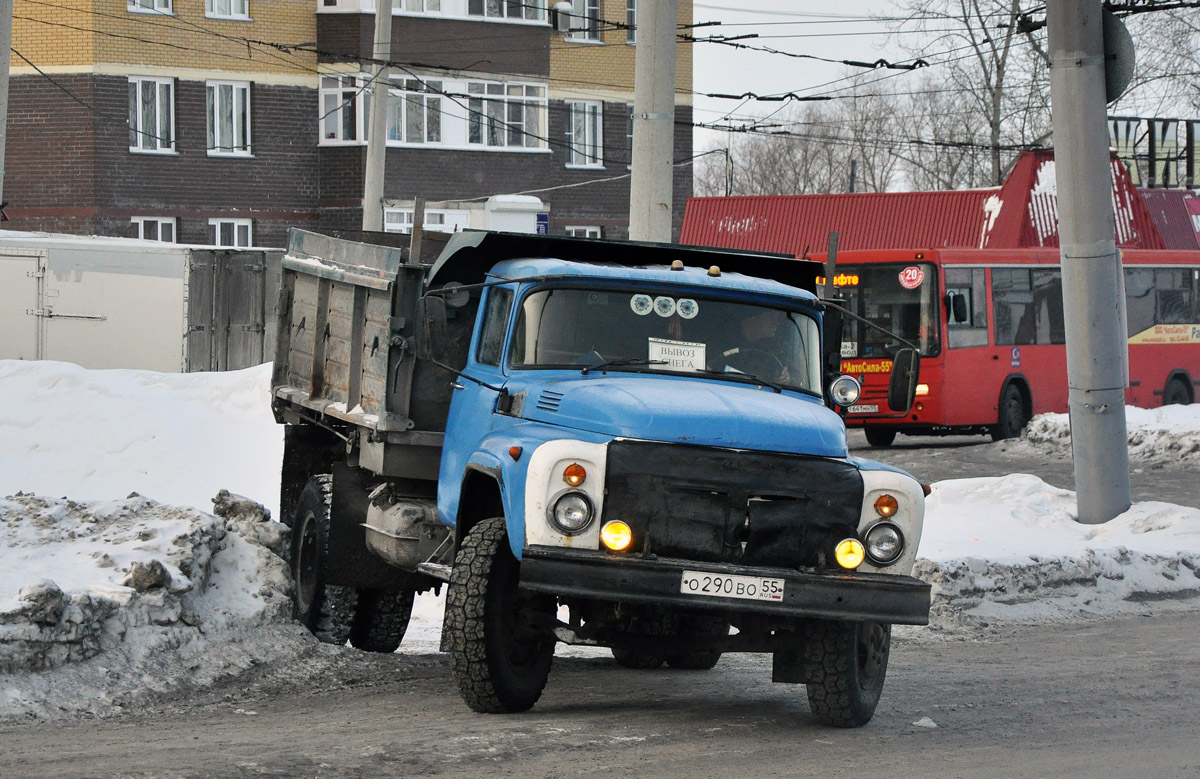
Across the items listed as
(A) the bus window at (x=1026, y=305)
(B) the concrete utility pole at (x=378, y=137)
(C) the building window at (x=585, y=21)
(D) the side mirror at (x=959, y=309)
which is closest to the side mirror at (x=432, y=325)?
(B) the concrete utility pole at (x=378, y=137)

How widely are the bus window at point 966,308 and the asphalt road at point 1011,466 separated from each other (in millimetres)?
1608

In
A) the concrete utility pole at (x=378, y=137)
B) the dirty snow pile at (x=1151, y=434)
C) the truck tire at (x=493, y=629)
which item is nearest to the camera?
the truck tire at (x=493, y=629)

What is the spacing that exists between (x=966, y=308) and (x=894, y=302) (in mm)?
1082

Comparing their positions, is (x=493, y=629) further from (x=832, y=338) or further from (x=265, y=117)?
(x=265, y=117)

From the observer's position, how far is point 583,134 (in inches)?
1682

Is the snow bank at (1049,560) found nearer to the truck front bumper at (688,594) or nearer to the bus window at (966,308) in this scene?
the truck front bumper at (688,594)

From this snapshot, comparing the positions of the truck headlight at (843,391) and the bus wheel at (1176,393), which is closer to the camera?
the truck headlight at (843,391)

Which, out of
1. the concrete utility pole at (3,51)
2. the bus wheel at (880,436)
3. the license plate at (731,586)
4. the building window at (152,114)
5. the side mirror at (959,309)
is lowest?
the license plate at (731,586)

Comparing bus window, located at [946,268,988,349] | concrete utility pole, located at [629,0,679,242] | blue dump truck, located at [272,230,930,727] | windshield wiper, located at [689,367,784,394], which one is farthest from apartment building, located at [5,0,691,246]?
windshield wiper, located at [689,367,784,394]

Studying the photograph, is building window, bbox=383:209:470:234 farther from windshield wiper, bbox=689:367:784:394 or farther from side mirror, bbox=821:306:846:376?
windshield wiper, bbox=689:367:784:394

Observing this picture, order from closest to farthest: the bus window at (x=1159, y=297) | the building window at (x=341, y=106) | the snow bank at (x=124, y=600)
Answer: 1. the snow bank at (x=124, y=600)
2. the bus window at (x=1159, y=297)
3. the building window at (x=341, y=106)

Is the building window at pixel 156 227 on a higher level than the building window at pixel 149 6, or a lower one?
lower

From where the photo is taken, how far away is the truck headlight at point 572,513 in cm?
689

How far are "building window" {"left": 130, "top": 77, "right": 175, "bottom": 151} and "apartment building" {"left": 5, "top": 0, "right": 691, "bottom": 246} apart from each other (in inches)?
1.2
